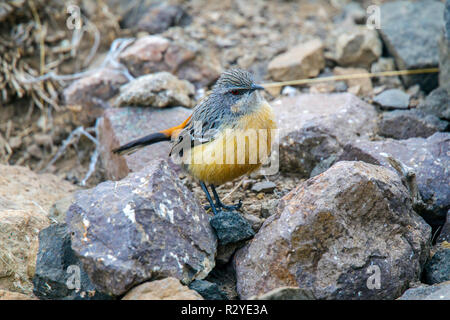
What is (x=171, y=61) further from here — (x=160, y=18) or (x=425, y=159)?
(x=425, y=159)

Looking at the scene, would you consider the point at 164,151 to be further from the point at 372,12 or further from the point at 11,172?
the point at 372,12

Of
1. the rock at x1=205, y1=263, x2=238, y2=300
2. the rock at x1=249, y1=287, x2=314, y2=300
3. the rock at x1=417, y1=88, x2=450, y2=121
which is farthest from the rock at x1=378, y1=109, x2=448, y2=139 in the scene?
the rock at x1=249, y1=287, x2=314, y2=300

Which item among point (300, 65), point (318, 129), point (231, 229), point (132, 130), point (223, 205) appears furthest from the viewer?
point (300, 65)

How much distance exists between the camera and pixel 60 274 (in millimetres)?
4137

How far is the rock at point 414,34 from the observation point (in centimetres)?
711

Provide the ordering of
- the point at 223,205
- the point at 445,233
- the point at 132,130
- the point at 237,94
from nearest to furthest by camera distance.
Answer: the point at 445,233, the point at 237,94, the point at 223,205, the point at 132,130

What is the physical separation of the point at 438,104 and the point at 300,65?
2.16m

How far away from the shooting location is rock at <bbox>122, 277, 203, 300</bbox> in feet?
12.3

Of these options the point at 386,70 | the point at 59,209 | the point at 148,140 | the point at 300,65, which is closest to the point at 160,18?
the point at 300,65

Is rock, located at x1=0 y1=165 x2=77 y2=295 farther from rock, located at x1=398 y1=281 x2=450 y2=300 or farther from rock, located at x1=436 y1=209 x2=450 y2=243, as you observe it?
rock, located at x1=436 y1=209 x2=450 y2=243

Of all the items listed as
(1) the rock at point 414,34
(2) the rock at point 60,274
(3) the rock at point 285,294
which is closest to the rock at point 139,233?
(2) the rock at point 60,274

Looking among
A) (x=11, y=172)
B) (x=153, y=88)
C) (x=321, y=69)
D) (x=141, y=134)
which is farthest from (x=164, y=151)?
(x=321, y=69)

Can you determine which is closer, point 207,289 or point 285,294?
point 285,294

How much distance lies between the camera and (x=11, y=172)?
6309 millimetres
